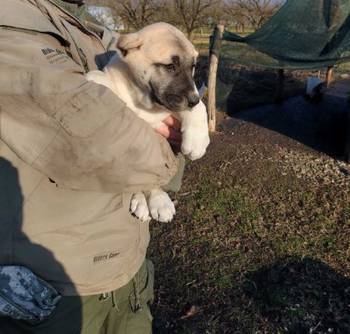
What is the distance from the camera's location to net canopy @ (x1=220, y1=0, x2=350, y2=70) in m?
6.32

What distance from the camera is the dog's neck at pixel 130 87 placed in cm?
208

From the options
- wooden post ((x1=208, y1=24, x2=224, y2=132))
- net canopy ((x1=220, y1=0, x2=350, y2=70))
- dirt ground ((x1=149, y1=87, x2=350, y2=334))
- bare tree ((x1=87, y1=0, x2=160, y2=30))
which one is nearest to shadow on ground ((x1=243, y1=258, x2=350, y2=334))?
dirt ground ((x1=149, y1=87, x2=350, y2=334))

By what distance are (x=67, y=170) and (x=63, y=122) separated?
0.17 m

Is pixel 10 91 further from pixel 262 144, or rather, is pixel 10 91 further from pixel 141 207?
pixel 262 144

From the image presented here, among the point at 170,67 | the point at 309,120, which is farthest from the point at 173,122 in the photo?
the point at 309,120

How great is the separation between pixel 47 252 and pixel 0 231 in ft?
0.56

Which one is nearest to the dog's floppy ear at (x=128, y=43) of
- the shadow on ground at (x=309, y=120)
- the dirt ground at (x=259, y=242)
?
the dirt ground at (x=259, y=242)

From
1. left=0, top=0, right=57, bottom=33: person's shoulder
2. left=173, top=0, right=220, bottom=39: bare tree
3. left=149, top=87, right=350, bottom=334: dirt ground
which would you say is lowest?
left=173, top=0, right=220, bottom=39: bare tree

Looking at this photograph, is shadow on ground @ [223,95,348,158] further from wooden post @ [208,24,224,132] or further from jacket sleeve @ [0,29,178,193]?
jacket sleeve @ [0,29,178,193]

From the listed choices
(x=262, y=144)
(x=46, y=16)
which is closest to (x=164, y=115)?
(x=46, y=16)

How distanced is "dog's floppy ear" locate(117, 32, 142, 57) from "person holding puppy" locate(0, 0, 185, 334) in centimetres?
25

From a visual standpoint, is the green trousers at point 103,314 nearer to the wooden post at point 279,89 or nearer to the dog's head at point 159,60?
the dog's head at point 159,60

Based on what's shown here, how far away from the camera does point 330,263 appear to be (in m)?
4.14

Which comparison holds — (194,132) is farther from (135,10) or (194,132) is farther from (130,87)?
(135,10)
